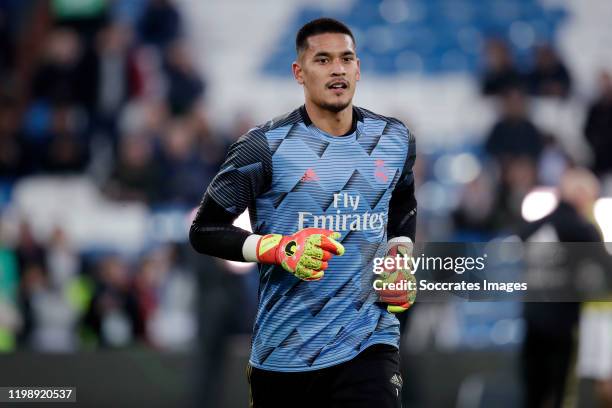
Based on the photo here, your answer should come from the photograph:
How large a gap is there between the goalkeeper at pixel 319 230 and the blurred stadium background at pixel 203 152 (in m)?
4.39

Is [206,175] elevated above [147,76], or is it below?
below

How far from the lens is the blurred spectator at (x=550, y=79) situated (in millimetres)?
12828

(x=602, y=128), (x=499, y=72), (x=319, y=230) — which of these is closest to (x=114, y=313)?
(x=499, y=72)

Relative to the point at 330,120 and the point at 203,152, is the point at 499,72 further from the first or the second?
the point at 330,120

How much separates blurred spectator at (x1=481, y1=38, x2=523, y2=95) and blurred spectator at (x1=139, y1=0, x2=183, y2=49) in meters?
3.85

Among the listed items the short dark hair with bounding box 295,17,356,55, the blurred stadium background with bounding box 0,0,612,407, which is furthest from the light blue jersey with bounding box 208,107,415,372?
the blurred stadium background with bounding box 0,0,612,407

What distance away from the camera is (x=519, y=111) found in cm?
1231

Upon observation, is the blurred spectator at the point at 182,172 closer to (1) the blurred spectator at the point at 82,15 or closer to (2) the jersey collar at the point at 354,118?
(1) the blurred spectator at the point at 82,15

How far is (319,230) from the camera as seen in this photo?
14.3 ft

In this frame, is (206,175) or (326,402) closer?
(326,402)

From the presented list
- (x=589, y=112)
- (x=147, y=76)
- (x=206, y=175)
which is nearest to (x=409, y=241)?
(x=206, y=175)

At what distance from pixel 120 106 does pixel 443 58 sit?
4058 millimetres

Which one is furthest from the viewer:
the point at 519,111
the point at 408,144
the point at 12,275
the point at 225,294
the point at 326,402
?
the point at 519,111

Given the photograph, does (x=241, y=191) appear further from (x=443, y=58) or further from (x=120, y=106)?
(x=443, y=58)
